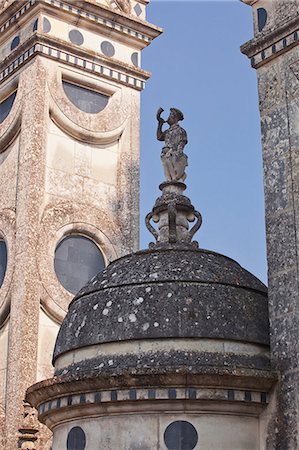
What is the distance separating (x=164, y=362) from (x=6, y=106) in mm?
10010

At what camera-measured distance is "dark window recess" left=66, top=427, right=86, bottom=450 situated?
9646mm

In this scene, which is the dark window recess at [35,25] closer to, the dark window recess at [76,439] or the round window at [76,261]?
the round window at [76,261]

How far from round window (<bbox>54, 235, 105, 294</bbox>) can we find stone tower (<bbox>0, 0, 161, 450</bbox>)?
0.07 ft

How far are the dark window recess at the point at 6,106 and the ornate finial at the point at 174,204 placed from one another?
684 centimetres

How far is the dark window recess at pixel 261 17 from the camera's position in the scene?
11.1 m

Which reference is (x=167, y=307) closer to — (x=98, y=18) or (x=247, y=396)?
(x=247, y=396)

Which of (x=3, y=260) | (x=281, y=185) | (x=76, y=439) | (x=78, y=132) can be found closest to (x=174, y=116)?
(x=281, y=185)

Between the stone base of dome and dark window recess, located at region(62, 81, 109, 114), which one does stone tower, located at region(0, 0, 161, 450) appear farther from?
the stone base of dome

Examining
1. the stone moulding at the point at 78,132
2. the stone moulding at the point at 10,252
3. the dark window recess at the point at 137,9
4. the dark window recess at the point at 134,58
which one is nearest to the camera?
the stone moulding at the point at 10,252

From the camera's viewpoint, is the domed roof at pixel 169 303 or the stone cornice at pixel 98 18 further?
the stone cornice at pixel 98 18

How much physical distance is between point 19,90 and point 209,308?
9.11 m

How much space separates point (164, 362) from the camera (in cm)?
934

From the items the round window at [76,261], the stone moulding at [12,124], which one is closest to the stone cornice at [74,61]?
the stone moulding at [12,124]

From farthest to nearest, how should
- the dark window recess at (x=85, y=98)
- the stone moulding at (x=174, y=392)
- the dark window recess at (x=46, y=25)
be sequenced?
1. the dark window recess at (x=85, y=98)
2. the dark window recess at (x=46, y=25)
3. the stone moulding at (x=174, y=392)
